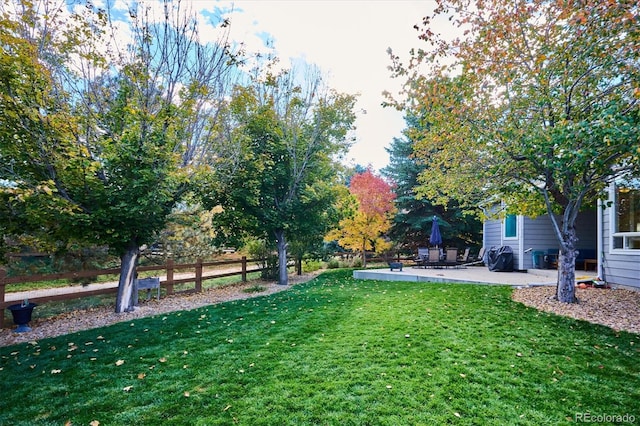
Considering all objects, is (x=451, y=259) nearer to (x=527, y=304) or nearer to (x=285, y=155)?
(x=527, y=304)

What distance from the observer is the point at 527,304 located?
6.23m

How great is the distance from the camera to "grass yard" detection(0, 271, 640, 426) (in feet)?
8.93

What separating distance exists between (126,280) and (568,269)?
30.3 feet

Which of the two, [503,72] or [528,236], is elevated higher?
[503,72]

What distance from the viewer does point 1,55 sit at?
171 inches

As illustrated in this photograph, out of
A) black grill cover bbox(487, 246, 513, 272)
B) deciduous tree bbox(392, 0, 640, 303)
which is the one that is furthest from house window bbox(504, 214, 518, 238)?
deciduous tree bbox(392, 0, 640, 303)

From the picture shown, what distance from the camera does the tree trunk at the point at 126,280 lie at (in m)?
7.09

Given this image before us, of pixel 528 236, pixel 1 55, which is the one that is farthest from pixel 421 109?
pixel 528 236

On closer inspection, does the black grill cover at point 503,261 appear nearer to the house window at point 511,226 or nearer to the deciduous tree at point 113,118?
the house window at point 511,226

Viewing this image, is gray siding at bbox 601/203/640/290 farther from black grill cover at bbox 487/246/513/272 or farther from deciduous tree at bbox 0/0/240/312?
deciduous tree at bbox 0/0/240/312

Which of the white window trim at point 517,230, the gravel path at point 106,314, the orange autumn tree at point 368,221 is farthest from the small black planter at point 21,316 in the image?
the white window trim at point 517,230

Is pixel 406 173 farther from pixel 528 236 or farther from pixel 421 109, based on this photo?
pixel 421 109

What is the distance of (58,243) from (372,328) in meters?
7.17

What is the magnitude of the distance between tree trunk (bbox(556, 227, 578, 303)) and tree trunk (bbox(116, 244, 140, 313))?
356 inches
